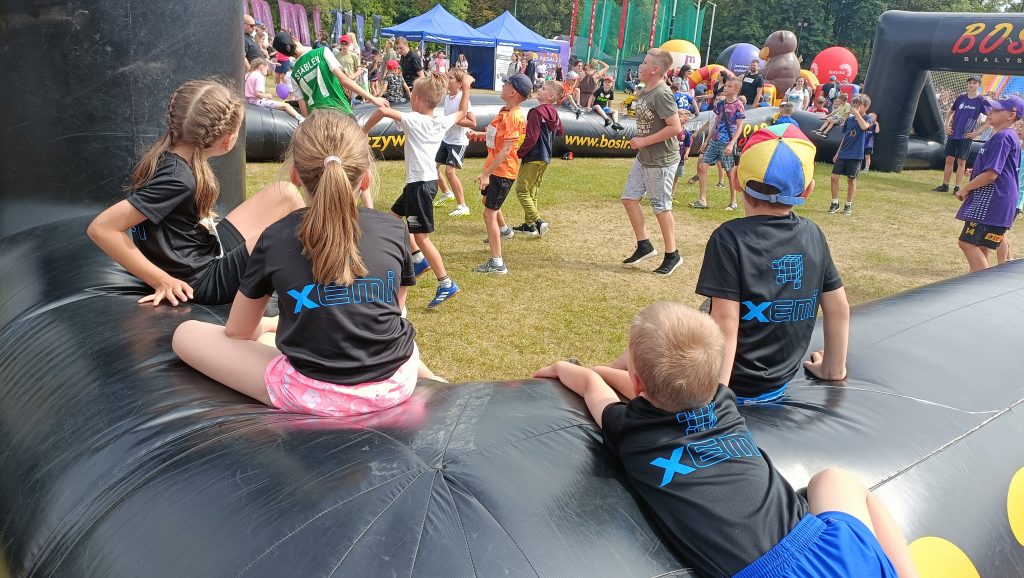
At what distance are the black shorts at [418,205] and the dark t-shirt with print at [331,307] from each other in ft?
10.8

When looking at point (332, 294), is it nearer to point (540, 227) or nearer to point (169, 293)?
point (169, 293)

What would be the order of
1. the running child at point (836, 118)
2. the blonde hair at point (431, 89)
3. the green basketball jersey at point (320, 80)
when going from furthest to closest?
the running child at point (836, 118)
the green basketball jersey at point (320, 80)
the blonde hair at point (431, 89)

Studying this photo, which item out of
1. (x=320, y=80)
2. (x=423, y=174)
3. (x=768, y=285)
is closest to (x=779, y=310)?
(x=768, y=285)

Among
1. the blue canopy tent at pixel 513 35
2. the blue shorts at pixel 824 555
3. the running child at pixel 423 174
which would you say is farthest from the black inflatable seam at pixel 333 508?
the blue canopy tent at pixel 513 35

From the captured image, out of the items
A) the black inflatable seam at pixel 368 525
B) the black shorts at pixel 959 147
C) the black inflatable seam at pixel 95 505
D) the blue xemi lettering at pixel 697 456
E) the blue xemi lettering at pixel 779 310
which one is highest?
the black shorts at pixel 959 147

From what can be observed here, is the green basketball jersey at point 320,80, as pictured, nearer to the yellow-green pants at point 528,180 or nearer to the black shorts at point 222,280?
the yellow-green pants at point 528,180

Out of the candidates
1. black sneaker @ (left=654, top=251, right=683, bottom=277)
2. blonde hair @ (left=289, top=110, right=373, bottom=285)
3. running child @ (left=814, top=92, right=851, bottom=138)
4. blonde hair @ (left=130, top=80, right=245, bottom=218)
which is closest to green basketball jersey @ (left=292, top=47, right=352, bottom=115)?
black sneaker @ (left=654, top=251, right=683, bottom=277)

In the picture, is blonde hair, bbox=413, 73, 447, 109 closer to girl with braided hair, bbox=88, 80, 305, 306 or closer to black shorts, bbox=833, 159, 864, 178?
girl with braided hair, bbox=88, 80, 305, 306

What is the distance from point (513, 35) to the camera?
33250mm

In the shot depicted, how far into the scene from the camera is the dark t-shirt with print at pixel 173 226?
3.09 meters

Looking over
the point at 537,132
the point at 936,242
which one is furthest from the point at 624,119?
the point at 537,132

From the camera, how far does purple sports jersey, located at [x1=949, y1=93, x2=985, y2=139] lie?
1348 cm

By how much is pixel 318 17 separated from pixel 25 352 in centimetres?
4455

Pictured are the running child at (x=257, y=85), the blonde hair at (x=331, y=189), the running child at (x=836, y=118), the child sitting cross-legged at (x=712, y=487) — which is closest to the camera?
the child sitting cross-legged at (x=712, y=487)
